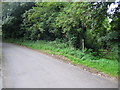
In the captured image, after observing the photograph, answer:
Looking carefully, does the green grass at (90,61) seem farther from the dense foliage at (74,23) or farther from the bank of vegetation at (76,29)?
the dense foliage at (74,23)

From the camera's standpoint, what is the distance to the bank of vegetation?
5.68 metres

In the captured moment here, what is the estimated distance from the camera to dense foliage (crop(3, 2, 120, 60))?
572 cm

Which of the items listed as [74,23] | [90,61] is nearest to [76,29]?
[74,23]

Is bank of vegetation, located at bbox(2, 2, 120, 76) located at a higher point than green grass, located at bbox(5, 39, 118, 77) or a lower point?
higher

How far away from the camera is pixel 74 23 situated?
332 inches

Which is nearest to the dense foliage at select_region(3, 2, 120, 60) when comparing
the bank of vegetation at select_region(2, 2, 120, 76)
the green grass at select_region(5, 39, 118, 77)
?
the bank of vegetation at select_region(2, 2, 120, 76)

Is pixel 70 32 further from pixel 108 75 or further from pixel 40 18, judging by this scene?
pixel 108 75

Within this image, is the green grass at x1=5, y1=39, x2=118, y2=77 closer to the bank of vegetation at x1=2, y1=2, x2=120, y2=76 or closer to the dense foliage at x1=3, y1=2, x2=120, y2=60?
the bank of vegetation at x1=2, y1=2, x2=120, y2=76

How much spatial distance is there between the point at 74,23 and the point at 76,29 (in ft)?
3.16

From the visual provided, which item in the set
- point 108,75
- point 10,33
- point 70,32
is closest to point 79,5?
point 70,32

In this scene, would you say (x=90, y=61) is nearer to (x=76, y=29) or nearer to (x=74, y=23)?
(x=74, y=23)

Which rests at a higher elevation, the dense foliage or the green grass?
the dense foliage

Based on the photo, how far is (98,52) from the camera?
911cm

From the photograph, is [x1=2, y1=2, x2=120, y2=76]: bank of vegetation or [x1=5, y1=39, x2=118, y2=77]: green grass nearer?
[x1=5, y1=39, x2=118, y2=77]: green grass
